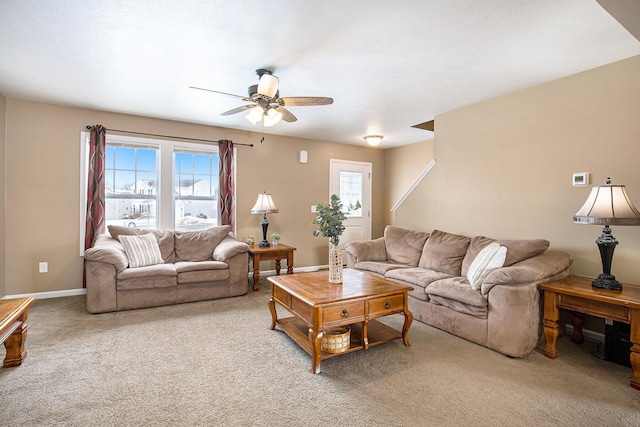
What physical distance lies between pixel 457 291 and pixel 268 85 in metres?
2.48

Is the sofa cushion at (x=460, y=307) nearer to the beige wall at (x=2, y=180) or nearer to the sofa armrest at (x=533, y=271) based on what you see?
the sofa armrest at (x=533, y=271)

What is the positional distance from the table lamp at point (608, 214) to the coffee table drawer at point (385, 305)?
148 cm

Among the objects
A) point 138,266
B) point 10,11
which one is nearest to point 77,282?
point 138,266

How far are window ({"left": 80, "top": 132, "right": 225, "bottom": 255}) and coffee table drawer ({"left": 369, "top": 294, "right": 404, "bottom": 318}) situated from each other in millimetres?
3334

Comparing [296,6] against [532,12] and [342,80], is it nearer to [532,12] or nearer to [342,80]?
[342,80]

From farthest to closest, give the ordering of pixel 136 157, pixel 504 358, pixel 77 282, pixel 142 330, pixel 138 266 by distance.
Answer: pixel 136 157
pixel 77 282
pixel 138 266
pixel 142 330
pixel 504 358

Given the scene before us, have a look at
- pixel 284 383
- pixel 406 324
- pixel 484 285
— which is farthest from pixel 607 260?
pixel 284 383

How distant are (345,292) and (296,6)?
2.04m

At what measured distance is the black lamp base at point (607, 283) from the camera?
7.71 feet

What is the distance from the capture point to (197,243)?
14.5 ft

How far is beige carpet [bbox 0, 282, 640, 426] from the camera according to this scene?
5.87 ft

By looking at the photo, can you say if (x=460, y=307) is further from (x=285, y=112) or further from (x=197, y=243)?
(x=197, y=243)

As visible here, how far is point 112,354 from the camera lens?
2514 mm

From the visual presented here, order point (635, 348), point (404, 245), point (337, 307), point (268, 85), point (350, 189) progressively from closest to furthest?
point (635, 348), point (337, 307), point (268, 85), point (404, 245), point (350, 189)
